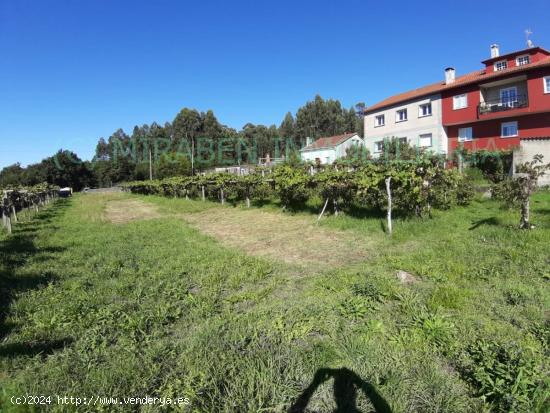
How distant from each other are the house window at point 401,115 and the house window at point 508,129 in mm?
7849

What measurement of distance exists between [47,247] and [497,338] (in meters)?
9.14

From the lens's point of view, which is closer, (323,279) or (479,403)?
(479,403)

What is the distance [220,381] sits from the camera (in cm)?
266

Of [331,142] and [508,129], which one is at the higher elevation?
[331,142]

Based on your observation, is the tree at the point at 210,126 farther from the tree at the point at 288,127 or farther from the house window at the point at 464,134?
the house window at the point at 464,134

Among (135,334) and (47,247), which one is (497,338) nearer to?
(135,334)

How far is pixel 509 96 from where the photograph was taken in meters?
23.5

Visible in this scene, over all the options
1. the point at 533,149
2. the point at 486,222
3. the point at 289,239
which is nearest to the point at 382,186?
the point at 486,222

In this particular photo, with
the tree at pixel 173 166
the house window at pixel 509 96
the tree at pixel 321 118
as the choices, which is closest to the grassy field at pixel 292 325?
the house window at pixel 509 96

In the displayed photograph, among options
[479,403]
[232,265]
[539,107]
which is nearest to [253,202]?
[232,265]

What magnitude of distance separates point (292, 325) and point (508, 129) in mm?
26209

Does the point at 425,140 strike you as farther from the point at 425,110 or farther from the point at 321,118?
the point at 321,118

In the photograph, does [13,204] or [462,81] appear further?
[462,81]

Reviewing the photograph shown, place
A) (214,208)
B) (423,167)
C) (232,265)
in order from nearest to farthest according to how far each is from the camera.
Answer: (232,265) < (423,167) < (214,208)
